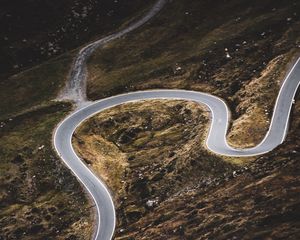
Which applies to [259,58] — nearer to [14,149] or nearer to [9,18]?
[14,149]

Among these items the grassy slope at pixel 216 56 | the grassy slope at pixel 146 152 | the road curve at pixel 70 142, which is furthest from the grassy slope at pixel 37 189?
the grassy slope at pixel 216 56

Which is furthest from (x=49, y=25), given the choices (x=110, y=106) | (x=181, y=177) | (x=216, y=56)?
(x=181, y=177)

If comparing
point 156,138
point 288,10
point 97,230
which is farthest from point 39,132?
point 288,10

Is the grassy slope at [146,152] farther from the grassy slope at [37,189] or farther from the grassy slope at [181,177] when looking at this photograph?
the grassy slope at [37,189]

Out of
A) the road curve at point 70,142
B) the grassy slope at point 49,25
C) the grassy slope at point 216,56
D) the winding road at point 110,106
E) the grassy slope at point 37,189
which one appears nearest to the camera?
the road curve at point 70,142

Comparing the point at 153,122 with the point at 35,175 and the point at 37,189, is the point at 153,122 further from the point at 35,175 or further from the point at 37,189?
the point at 37,189

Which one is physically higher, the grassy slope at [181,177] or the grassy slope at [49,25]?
the grassy slope at [49,25]

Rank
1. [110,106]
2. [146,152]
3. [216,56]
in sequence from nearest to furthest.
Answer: [146,152] < [110,106] < [216,56]
